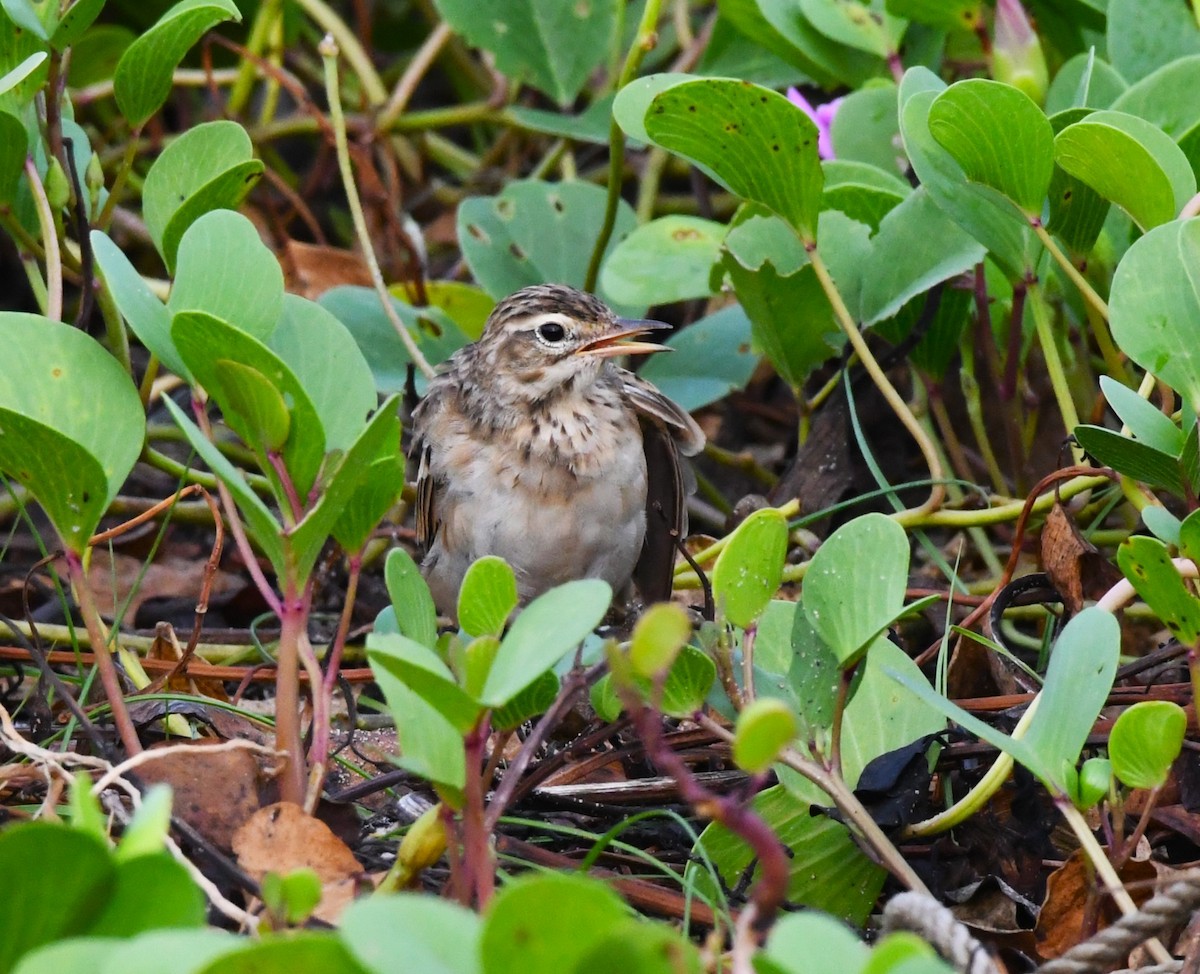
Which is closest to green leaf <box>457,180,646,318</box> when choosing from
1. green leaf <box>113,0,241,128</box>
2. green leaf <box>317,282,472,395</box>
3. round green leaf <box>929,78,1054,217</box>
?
green leaf <box>317,282,472,395</box>

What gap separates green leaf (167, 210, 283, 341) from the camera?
9.23 feet

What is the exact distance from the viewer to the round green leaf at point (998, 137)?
3410mm

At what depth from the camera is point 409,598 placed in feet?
9.43

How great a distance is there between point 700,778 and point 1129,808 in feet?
2.96

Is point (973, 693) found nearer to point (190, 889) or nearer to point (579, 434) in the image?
point (579, 434)

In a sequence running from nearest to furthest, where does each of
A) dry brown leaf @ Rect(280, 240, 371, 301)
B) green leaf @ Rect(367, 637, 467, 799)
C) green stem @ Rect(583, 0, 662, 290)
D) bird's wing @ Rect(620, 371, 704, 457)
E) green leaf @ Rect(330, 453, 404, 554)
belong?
green leaf @ Rect(367, 637, 467, 799) → green leaf @ Rect(330, 453, 404, 554) → green stem @ Rect(583, 0, 662, 290) → bird's wing @ Rect(620, 371, 704, 457) → dry brown leaf @ Rect(280, 240, 371, 301)

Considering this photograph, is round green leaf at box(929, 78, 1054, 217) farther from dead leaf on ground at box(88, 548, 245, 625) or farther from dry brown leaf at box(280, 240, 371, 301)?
dry brown leaf at box(280, 240, 371, 301)

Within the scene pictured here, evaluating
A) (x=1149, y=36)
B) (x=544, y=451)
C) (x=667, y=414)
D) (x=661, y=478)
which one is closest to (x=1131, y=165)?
(x=1149, y=36)

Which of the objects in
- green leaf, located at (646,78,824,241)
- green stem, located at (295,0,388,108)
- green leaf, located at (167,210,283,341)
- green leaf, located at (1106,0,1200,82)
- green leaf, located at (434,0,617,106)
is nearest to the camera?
green leaf, located at (167,210,283,341)

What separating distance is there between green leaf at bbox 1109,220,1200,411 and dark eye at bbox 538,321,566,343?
197 centimetres

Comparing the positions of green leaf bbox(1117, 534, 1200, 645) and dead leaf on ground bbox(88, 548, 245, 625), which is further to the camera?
dead leaf on ground bbox(88, 548, 245, 625)

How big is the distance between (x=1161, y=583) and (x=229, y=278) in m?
1.69

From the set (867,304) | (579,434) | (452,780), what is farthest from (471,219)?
(452,780)

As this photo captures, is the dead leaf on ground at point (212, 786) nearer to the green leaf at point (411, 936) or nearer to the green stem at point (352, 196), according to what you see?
the green leaf at point (411, 936)
